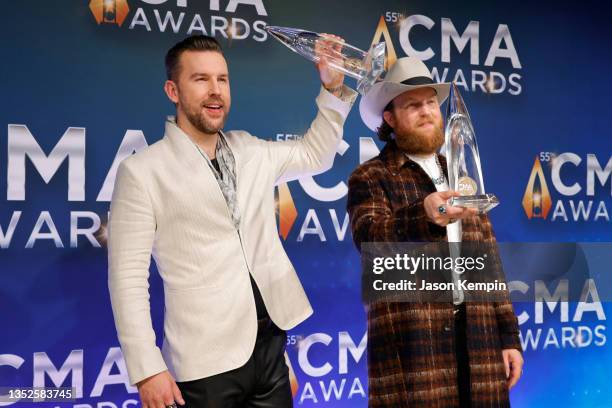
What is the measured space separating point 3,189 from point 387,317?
177cm

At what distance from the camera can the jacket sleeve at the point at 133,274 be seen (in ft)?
6.03

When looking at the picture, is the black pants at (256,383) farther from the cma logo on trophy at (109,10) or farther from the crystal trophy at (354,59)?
the cma logo on trophy at (109,10)

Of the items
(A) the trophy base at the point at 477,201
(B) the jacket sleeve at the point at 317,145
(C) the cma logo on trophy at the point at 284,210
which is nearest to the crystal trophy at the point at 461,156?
(A) the trophy base at the point at 477,201

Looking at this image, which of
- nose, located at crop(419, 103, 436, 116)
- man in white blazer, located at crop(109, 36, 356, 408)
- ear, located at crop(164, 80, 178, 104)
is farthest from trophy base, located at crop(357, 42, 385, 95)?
ear, located at crop(164, 80, 178, 104)

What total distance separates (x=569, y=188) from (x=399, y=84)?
2116 mm

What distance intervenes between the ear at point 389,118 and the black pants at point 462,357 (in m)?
0.69

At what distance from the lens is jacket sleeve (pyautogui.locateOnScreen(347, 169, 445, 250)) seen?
1892 millimetres

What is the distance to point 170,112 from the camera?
10.4 feet

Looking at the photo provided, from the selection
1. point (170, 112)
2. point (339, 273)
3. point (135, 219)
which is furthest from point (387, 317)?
point (170, 112)

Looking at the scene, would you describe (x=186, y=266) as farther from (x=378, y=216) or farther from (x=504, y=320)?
(x=504, y=320)

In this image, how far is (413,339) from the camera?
6.88 ft

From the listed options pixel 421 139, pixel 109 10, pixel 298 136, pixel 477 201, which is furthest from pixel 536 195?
pixel 109 10

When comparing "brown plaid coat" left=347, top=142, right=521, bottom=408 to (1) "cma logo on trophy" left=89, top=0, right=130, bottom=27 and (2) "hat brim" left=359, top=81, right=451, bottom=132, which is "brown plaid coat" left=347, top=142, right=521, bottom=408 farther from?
(1) "cma logo on trophy" left=89, top=0, right=130, bottom=27

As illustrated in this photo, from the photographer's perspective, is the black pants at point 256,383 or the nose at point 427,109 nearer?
the black pants at point 256,383
